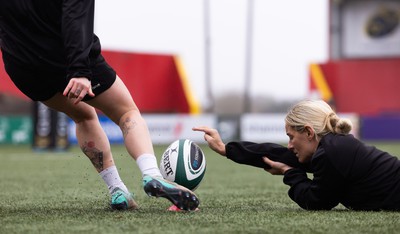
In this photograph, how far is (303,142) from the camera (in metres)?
3.97

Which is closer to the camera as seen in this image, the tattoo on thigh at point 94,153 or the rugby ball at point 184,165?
the rugby ball at point 184,165

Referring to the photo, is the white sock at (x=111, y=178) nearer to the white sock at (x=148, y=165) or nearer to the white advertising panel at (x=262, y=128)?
the white sock at (x=148, y=165)

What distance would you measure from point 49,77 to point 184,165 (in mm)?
881

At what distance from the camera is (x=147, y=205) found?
4594 mm

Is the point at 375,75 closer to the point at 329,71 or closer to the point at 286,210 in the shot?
the point at 329,71

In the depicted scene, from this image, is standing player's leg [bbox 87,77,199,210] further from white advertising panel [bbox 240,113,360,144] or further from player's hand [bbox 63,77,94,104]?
white advertising panel [bbox 240,113,360,144]

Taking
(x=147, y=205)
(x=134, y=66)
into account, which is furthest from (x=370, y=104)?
(x=147, y=205)

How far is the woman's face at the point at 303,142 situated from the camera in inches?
155

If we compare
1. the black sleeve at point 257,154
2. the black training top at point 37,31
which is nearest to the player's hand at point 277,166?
the black sleeve at point 257,154

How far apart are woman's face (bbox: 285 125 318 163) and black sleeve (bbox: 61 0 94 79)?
110cm

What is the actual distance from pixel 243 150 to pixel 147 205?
0.76 metres

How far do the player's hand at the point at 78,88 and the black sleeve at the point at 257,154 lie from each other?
37.9 inches

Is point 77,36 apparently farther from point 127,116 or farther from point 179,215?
point 179,215

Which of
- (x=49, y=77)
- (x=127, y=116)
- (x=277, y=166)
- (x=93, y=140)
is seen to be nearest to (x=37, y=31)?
(x=49, y=77)
